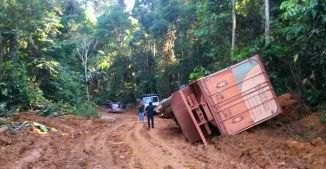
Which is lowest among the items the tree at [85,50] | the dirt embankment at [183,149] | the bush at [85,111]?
the dirt embankment at [183,149]

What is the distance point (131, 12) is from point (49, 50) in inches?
676

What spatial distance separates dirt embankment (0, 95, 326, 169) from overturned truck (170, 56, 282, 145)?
0.41m

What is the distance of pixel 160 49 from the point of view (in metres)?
→ 38.2

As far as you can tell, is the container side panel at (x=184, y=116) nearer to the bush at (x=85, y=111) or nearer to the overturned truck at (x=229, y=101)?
the overturned truck at (x=229, y=101)

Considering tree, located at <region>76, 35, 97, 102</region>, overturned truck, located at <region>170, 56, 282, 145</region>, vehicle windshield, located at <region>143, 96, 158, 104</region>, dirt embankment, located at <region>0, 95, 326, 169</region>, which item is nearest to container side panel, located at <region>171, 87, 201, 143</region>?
overturned truck, located at <region>170, 56, 282, 145</region>

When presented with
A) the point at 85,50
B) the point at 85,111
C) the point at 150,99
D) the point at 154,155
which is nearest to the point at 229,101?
the point at 154,155

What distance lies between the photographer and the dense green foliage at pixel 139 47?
14.1 meters

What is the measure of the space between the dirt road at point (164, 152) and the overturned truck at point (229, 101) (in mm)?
420

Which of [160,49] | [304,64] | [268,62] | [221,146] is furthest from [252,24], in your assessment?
[160,49]

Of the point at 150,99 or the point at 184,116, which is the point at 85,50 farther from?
the point at 184,116

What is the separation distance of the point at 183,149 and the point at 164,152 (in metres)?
0.78

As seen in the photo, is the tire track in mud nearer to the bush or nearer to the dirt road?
the dirt road

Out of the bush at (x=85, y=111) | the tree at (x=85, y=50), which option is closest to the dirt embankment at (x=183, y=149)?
the bush at (x=85, y=111)

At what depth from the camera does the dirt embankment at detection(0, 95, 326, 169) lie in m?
8.84
